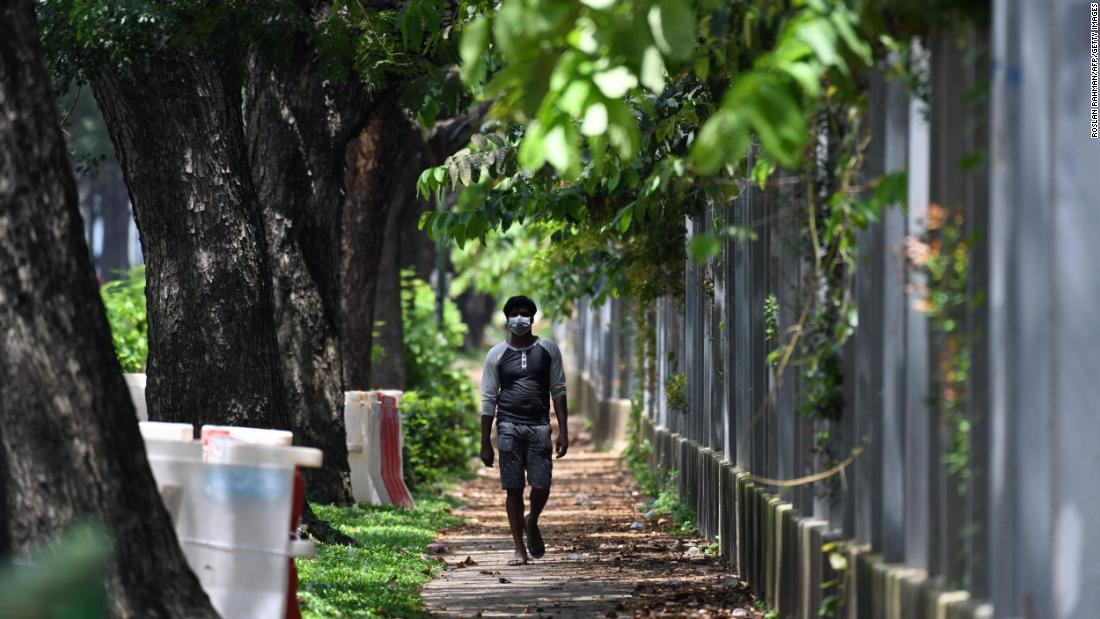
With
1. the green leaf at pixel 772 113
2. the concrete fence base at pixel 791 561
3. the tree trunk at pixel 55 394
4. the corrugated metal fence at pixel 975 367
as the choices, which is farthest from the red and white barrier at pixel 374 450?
the green leaf at pixel 772 113

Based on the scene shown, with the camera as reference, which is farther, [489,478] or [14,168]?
[489,478]

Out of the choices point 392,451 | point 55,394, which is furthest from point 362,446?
point 55,394

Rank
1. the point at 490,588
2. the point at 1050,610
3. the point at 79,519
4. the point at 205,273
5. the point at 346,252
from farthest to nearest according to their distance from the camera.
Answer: the point at 346,252, the point at 205,273, the point at 490,588, the point at 79,519, the point at 1050,610

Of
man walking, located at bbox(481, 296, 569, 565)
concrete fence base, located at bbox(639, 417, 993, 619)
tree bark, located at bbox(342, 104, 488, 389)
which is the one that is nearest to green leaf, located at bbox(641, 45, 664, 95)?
concrete fence base, located at bbox(639, 417, 993, 619)

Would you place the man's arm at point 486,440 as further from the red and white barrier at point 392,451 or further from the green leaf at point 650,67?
the green leaf at point 650,67

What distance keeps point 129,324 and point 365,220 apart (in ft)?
12.1

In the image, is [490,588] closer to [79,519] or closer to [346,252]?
[79,519]

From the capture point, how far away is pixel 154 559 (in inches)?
288

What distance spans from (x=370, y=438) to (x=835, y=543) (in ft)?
34.4

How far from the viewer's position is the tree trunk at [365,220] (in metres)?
20.9

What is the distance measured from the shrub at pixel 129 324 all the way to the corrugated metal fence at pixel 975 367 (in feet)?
41.5

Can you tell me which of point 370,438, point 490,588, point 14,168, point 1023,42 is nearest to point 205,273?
point 490,588

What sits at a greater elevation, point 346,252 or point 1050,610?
point 346,252

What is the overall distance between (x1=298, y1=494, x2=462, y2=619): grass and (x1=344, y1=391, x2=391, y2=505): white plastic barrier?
1.21 feet
